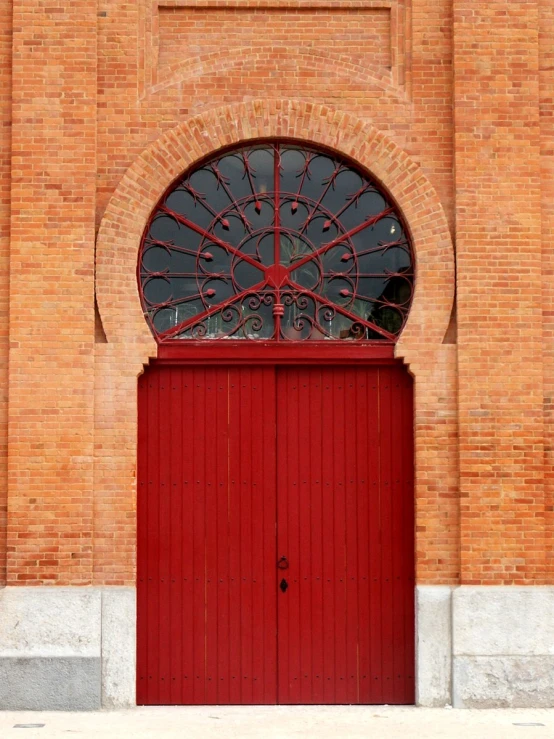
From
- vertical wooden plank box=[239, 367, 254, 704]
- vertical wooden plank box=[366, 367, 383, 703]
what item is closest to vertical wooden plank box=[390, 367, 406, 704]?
vertical wooden plank box=[366, 367, 383, 703]

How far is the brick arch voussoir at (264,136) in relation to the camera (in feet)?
34.2

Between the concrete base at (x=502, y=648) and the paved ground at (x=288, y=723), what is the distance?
0.16m

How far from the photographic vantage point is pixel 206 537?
1051 centimetres

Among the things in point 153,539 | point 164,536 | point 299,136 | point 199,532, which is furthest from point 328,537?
point 299,136

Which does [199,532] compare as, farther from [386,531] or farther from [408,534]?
[408,534]

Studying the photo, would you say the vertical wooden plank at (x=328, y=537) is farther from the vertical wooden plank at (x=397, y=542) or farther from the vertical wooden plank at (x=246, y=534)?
the vertical wooden plank at (x=246, y=534)

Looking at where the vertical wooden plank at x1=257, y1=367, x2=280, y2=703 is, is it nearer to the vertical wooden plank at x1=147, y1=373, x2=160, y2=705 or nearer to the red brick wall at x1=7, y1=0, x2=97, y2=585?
the vertical wooden plank at x1=147, y1=373, x2=160, y2=705

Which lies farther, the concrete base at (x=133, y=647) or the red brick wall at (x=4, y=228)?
the red brick wall at (x=4, y=228)

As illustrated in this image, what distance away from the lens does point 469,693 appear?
398 inches

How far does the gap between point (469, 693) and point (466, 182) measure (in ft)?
15.5

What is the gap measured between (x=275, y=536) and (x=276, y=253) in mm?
2697

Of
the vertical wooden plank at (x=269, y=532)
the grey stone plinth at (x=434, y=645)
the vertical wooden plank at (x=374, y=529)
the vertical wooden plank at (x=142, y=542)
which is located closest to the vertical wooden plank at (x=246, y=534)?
the vertical wooden plank at (x=269, y=532)

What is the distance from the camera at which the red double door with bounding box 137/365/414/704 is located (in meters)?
10.4

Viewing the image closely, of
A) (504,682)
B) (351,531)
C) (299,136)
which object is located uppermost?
(299,136)
